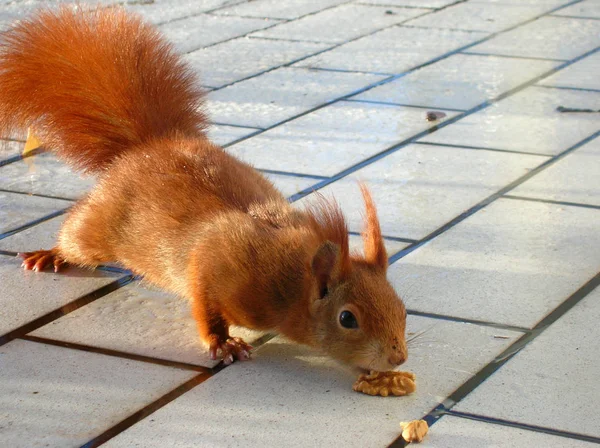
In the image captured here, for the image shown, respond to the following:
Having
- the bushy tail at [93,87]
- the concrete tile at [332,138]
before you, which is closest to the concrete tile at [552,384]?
the bushy tail at [93,87]

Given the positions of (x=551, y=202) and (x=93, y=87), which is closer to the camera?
(x=93, y=87)

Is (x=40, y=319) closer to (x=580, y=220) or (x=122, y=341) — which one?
(x=122, y=341)

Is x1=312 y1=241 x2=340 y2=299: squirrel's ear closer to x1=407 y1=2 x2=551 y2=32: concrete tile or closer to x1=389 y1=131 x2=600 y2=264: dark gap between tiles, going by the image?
x1=389 y1=131 x2=600 y2=264: dark gap between tiles

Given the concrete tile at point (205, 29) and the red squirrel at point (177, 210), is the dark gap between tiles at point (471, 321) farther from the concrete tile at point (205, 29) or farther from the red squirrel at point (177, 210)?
the concrete tile at point (205, 29)

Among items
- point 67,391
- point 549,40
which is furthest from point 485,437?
point 549,40

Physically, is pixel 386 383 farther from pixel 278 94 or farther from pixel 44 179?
pixel 278 94

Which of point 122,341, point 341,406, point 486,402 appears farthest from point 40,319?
point 486,402

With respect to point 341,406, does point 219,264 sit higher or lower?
higher

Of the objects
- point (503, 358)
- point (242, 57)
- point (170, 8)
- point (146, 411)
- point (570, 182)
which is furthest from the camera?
point (170, 8)
